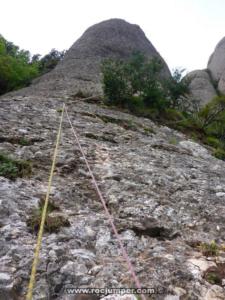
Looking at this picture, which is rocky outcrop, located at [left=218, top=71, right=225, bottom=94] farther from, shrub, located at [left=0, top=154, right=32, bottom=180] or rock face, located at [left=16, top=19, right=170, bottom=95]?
shrub, located at [left=0, top=154, right=32, bottom=180]

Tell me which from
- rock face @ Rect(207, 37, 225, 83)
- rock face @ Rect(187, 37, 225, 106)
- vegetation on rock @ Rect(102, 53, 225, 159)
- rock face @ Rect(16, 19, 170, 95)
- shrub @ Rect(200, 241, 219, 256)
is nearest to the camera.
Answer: shrub @ Rect(200, 241, 219, 256)

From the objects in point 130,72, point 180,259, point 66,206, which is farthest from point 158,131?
point 180,259

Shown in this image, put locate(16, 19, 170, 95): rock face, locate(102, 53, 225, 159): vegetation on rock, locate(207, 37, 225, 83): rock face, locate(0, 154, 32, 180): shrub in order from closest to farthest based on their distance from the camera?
locate(0, 154, 32, 180): shrub, locate(102, 53, 225, 159): vegetation on rock, locate(16, 19, 170, 95): rock face, locate(207, 37, 225, 83): rock face

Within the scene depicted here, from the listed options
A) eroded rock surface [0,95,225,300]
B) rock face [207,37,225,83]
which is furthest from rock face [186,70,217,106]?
eroded rock surface [0,95,225,300]

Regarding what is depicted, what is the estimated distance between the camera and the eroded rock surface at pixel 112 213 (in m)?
4.07

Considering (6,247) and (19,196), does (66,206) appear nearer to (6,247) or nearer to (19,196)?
(19,196)

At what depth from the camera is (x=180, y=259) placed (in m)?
4.67

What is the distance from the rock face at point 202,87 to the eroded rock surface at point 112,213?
29513 mm

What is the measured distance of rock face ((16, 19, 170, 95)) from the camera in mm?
21125

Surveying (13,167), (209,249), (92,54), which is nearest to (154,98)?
(92,54)

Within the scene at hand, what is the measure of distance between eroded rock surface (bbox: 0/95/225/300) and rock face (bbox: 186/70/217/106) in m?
29.5

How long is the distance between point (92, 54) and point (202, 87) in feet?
57.8

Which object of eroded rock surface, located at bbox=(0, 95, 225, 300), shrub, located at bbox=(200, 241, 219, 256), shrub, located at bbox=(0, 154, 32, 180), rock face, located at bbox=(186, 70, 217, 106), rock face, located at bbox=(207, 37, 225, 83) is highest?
rock face, located at bbox=(207, 37, 225, 83)

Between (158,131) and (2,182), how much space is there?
920cm
